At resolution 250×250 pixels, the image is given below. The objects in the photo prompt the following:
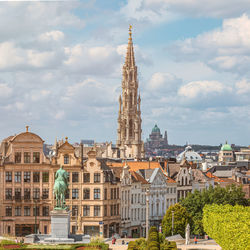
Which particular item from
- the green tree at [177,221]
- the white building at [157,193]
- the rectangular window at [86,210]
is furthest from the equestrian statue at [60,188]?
the white building at [157,193]

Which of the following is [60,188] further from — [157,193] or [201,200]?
[157,193]

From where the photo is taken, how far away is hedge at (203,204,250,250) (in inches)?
3604

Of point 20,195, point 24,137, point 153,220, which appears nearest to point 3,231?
point 20,195

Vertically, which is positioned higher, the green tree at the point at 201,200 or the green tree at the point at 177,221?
the green tree at the point at 201,200

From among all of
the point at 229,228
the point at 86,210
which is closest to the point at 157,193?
the point at 86,210

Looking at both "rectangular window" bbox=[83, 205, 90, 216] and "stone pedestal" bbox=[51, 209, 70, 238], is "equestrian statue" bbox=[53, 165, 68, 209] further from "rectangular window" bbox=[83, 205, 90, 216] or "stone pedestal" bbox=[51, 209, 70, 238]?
"rectangular window" bbox=[83, 205, 90, 216]

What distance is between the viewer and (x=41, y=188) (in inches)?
5394

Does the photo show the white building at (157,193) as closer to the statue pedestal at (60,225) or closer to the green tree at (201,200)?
the green tree at (201,200)

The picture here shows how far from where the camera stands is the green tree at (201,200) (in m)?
141

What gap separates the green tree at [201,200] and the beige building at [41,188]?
14.8 metres

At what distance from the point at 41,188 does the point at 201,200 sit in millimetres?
27535

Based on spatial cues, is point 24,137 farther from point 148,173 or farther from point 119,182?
point 148,173

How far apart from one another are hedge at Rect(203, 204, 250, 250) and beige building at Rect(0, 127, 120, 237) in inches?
951

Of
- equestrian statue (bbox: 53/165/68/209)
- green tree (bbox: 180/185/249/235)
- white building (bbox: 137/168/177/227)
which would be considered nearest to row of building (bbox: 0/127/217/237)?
green tree (bbox: 180/185/249/235)
